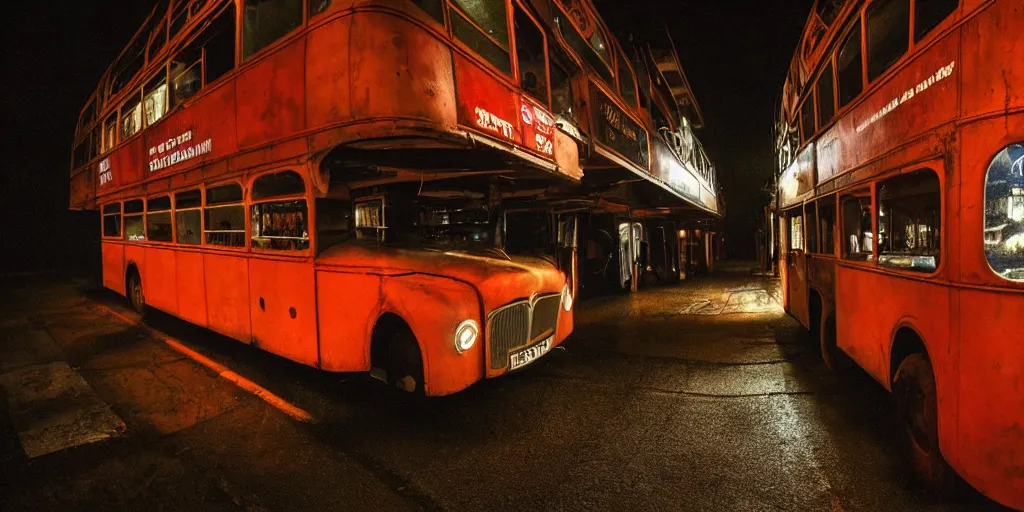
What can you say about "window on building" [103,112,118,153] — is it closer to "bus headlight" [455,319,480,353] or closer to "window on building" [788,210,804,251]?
"bus headlight" [455,319,480,353]

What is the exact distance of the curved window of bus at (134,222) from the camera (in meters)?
8.30

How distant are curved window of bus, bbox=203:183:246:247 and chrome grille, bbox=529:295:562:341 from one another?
3.66 meters

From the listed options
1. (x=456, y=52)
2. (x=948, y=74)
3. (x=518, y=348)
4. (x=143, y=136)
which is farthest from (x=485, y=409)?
(x=143, y=136)

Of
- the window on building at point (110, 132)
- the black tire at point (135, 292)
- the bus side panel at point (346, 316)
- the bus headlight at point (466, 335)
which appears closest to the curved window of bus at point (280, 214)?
the bus side panel at point (346, 316)

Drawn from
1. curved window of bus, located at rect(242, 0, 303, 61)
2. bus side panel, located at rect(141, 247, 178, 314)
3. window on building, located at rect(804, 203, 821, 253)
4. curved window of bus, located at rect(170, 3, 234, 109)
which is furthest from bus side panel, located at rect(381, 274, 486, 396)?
bus side panel, located at rect(141, 247, 178, 314)

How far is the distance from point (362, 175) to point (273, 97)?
1164 millimetres

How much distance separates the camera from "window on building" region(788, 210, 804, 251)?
21.5ft

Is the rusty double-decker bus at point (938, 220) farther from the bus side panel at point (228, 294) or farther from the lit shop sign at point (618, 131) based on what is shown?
the bus side panel at point (228, 294)

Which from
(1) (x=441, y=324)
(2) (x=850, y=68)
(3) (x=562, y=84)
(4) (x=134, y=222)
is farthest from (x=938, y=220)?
(4) (x=134, y=222)

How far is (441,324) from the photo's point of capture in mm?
3762

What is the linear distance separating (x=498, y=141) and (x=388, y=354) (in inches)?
92.9

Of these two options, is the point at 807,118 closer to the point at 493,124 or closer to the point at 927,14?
the point at 927,14

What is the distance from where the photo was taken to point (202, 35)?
5.79 meters

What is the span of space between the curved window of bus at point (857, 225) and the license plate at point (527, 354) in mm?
2998
